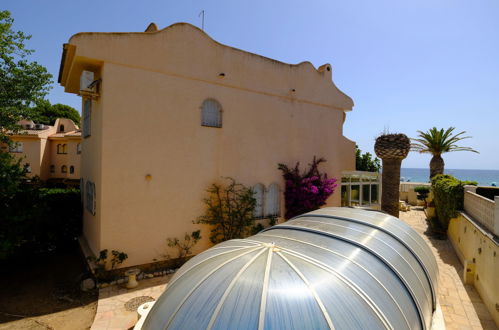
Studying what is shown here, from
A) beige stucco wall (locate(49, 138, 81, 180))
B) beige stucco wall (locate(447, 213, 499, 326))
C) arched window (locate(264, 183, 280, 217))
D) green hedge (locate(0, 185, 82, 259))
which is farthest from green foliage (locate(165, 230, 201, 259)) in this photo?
beige stucco wall (locate(49, 138, 81, 180))

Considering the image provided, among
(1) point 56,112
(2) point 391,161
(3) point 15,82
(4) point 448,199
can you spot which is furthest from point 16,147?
(1) point 56,112

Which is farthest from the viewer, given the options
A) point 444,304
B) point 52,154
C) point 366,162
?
point 52,154

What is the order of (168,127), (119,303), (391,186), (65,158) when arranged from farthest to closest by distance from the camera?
1. (65,158)
2. (391,186)
3. (168,127)
4. (119,303)

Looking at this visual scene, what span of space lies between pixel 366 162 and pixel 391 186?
10.6 metres

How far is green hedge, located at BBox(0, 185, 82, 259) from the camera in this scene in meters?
9.22

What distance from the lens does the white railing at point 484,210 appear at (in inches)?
363

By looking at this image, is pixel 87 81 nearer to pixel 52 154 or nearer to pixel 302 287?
pixel 302 287

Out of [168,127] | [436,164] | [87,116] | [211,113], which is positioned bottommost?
[436,164]

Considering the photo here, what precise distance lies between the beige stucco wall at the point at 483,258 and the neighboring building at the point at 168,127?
28.3ft

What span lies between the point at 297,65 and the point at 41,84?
13.7 metres

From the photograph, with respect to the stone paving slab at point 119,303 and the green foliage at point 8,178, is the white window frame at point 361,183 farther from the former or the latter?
the green foliage at point 8,178

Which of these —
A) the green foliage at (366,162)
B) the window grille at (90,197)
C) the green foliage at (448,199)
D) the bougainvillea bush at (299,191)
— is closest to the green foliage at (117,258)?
the window grille at (90,197)

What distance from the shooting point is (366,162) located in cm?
2673

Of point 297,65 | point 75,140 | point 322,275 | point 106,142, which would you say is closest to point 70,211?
point 106,142
